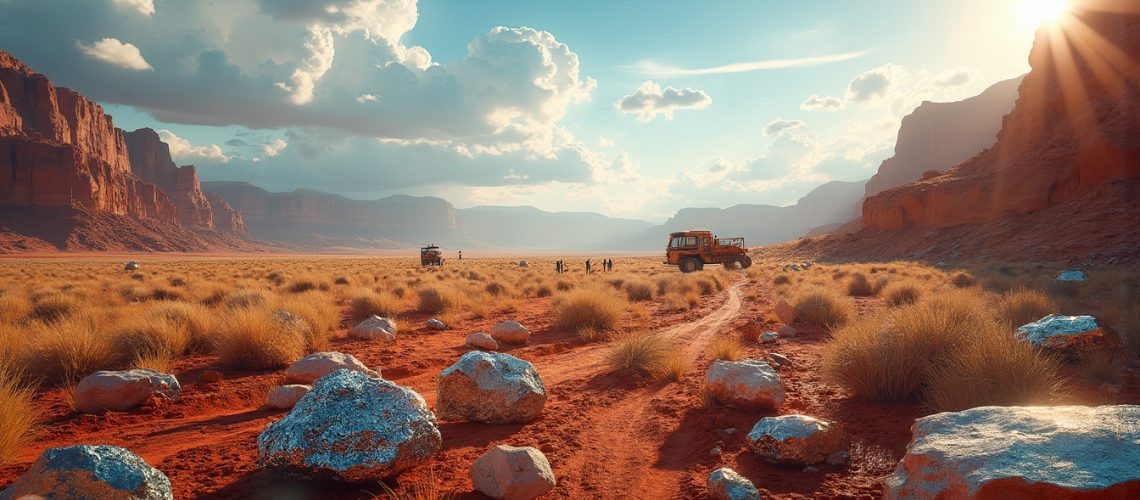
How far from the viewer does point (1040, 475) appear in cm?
235

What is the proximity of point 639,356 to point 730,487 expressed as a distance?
12.8 ft

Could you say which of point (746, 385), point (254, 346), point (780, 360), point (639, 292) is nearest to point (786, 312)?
point (780, 360)

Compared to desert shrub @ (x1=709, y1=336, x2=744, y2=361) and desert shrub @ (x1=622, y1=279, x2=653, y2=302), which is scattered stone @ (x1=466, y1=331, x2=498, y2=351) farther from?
desert shrub @ (x1=622, y1=279, x2=653, y2=302)

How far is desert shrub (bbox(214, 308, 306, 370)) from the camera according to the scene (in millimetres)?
7418

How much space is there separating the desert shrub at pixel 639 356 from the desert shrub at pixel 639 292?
32.3 ft

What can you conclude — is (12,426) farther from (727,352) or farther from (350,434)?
(727,352)

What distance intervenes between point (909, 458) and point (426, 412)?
3360 mm

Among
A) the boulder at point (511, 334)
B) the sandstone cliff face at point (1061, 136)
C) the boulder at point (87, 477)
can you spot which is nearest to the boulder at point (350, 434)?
the boulder at point (87, 477)

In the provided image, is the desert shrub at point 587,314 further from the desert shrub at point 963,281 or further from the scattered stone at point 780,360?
the desert shrub at point 963,281

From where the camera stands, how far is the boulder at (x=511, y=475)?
11.4ft

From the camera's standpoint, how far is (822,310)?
1144cm

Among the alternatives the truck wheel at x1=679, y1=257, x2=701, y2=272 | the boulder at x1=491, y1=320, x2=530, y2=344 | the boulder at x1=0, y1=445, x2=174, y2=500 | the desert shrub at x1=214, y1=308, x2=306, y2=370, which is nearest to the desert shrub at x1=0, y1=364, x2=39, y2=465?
the boulder at x1=0, y1=445, x2=174, y2=500

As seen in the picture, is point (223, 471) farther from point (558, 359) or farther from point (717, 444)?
point (558, 359)

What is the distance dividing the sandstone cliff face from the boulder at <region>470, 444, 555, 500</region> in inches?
1648
